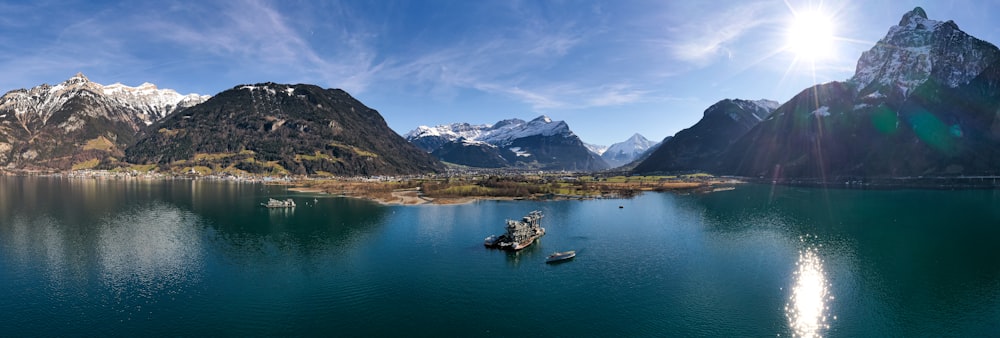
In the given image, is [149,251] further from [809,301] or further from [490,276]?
[809,301]

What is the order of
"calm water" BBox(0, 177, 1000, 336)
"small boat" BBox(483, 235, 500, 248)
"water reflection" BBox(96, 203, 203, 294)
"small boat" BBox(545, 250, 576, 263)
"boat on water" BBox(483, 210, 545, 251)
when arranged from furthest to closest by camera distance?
"small boat" BBox(483, 235, 500, 248) → "boat on water" BBox(483, 210, 545, 251) → "small boat" BBox(545, 250, 576, 263) → "water reflection" BBox(96, 203, 203, 294) → "calm water" BBox(0, 177, 1000, 336)

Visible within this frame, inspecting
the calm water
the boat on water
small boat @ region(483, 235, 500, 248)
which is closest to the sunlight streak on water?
the calm water

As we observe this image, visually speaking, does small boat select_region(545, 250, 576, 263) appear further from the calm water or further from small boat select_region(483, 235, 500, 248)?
small boat select_region(483, 235, 500, 248)

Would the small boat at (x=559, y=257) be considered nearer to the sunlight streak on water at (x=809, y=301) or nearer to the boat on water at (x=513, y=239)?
the boat on water at (x=513, y=239)

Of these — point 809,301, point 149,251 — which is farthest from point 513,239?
point 149,251

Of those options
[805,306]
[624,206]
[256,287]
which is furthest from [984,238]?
[256,287]

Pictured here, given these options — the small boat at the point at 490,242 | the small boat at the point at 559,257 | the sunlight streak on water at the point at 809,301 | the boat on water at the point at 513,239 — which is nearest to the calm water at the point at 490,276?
the sunlight streak on water at the point at 809,301
